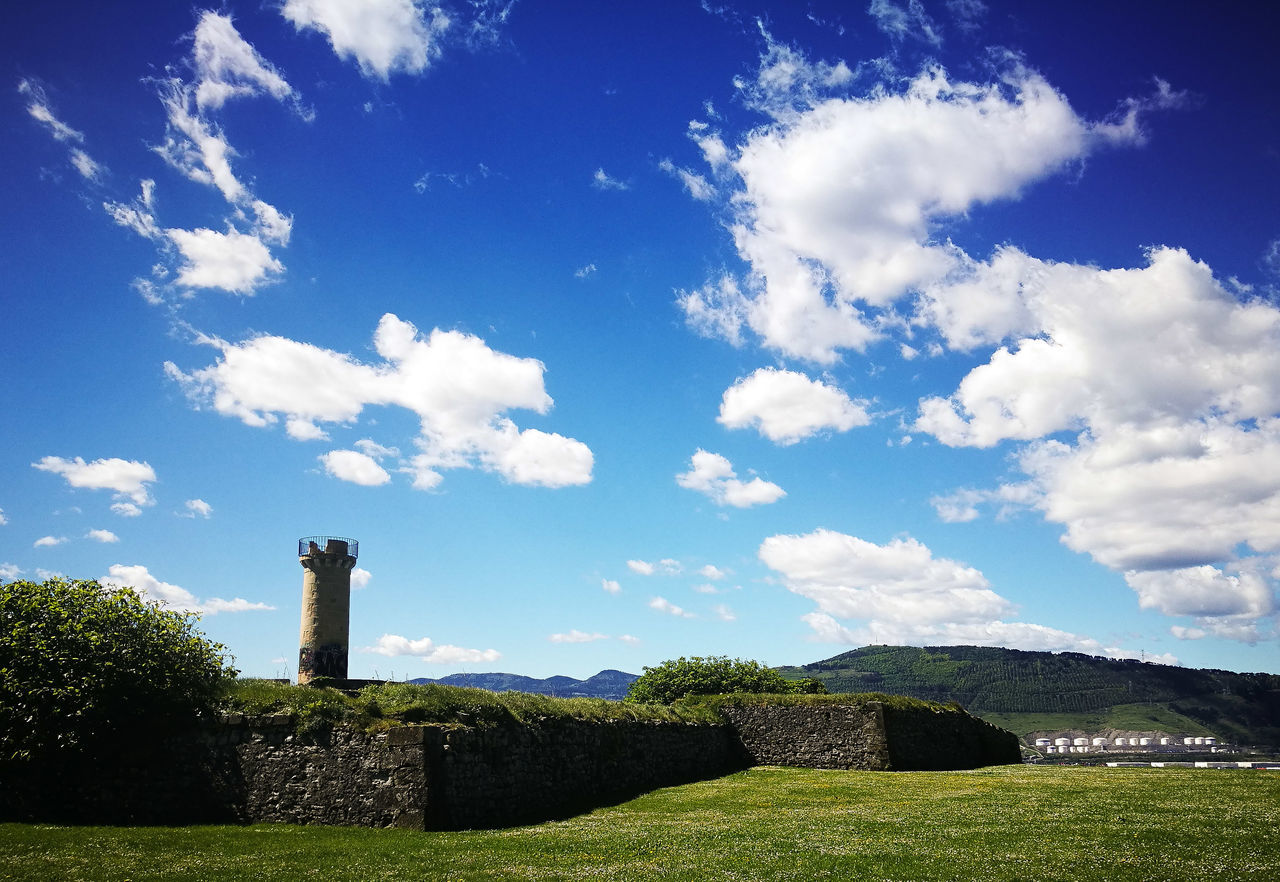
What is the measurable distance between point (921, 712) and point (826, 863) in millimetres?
29805

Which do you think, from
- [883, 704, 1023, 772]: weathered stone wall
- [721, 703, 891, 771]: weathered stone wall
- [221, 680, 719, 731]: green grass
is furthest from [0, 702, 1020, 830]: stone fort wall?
[883, 704, 1023, 772]: weathered stone wall

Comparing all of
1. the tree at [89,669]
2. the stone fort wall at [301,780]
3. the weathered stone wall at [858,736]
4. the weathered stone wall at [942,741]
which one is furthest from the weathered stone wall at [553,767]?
the weathered stone wall at [942,741]

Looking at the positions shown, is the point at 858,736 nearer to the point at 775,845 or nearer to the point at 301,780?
the point at 775,845

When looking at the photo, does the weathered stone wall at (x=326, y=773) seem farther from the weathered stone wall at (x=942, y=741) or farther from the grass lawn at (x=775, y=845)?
the weathered stone wall at (x=942, y=741)

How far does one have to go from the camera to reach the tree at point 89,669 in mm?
19406

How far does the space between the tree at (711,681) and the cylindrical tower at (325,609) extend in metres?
22.3

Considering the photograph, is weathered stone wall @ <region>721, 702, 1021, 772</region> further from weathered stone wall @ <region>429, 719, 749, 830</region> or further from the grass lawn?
the grass lawn

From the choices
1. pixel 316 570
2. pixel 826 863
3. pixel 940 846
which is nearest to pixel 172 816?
pixel 826 863

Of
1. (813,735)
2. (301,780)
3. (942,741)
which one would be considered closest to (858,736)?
(813,735)

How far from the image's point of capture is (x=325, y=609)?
57156 mm

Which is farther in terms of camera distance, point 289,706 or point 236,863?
point 289,706

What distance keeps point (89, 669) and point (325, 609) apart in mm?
38669

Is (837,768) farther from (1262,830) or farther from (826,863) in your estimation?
(826,863)

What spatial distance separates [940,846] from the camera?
51.4 feet
